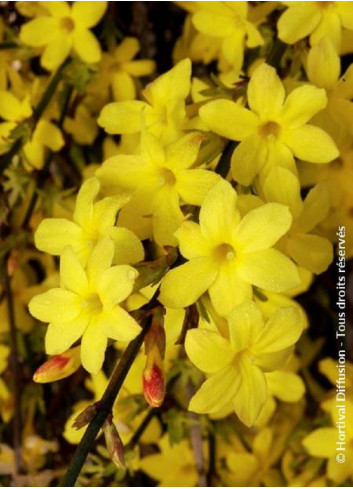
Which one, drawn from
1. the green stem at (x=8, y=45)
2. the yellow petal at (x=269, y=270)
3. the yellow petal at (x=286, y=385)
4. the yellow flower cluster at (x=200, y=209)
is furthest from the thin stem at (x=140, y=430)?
the green stem at (x=8, y=45)

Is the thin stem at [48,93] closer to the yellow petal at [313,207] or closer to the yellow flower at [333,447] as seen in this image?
the yellow petal at [313,207]

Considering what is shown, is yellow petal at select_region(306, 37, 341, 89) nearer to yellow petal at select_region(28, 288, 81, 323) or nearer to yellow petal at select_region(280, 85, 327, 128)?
yellow petal at select_region(280, 85, 327, 128)

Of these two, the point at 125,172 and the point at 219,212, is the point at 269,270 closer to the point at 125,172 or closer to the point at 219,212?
the point at 219,212

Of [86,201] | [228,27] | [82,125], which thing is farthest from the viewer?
[82,125]

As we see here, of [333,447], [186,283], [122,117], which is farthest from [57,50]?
[333,447]

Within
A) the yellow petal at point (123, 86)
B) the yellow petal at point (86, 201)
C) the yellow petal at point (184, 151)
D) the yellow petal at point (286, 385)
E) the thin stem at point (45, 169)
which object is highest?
the yellow petal at point (184, 151)

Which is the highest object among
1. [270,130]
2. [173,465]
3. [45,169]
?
[270,130]

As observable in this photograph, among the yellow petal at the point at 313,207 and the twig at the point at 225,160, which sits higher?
the twig at the point at 225,160

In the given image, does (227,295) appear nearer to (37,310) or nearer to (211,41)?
(37,310)
